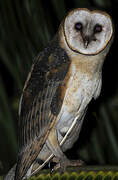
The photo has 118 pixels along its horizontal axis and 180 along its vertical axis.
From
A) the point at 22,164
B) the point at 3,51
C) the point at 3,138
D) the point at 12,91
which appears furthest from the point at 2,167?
the point at 12,91

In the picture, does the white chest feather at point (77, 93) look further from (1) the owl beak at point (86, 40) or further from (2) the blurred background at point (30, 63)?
(2) the blurred background at point (30, 63)

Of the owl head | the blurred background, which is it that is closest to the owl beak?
the owl head

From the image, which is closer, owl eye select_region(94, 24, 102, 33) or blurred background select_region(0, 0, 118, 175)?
owl eye select_region(94, 24, 102, 33)

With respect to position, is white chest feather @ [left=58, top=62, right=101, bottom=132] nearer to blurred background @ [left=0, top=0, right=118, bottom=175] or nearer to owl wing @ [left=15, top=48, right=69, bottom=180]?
owl wing @ [left=15, top=48, right=69, bottom=180]

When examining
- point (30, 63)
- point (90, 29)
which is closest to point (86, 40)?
point (90, 29)

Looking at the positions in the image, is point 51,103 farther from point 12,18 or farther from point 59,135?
point 12,18

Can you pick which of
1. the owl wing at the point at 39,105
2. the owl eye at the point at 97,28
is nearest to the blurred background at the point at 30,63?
the owl wing at the point at 39,105
